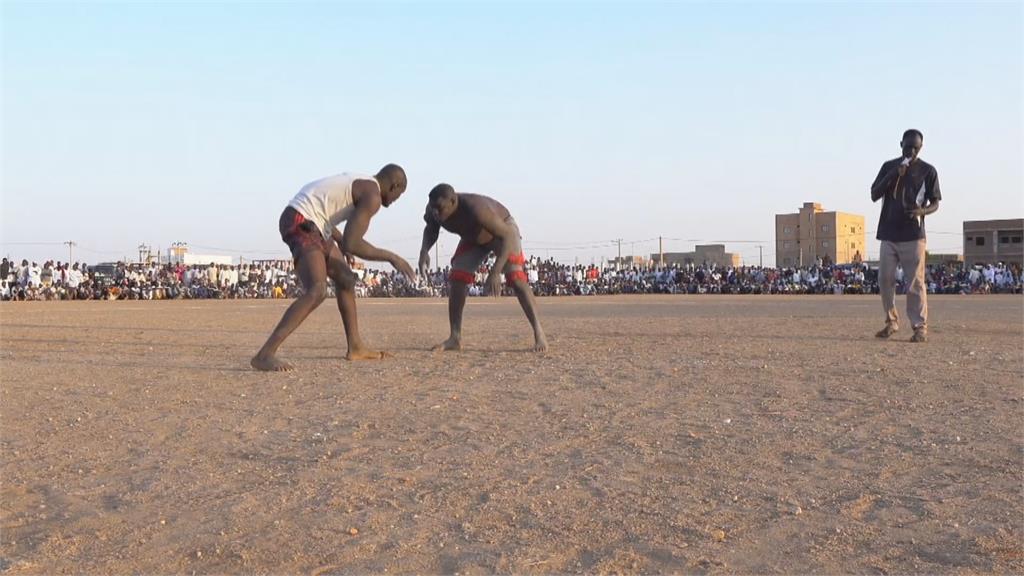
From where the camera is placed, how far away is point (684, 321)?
498 inches

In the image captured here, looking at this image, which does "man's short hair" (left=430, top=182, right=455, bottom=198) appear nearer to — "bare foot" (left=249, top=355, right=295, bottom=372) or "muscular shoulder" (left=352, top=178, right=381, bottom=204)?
"muscular shoulder" (left=352, top=178, right=381, bottom=204)

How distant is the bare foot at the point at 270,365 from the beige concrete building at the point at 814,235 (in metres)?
83.2

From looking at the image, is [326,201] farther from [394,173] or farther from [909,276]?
[909,276]

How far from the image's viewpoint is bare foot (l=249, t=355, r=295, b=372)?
6641mm

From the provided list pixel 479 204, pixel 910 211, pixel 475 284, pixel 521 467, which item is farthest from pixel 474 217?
pixel 475 284

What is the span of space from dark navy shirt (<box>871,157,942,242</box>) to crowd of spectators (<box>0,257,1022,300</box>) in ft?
78.7

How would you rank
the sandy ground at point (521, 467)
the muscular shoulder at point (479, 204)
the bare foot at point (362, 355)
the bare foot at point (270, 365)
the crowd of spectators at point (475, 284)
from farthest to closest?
the crowd of spectators at point (475, 284), the muscular shoulder at point (479, 204), the bare foot at point (362, 355), the bare foot at point (270, 365), the sandy ground at point (521, 467)

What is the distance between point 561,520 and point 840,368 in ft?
13.4

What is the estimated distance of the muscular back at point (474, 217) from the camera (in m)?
7.93

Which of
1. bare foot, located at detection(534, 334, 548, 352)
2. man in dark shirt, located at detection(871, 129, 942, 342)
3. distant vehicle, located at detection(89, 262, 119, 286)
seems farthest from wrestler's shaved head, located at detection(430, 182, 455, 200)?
distant vehicle, located at detection(89, 262, 119, 286)

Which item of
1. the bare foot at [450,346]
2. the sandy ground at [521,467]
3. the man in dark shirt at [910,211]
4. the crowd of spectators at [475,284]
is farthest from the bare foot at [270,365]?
the crowd of spectators at [475,284]

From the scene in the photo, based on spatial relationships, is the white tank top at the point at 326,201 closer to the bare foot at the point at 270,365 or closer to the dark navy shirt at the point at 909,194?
the bare foot at the point at 270,365

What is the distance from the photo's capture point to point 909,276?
8.90m

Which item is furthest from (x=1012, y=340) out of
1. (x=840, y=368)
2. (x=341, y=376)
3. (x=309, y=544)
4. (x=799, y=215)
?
(x=799, y=215)
